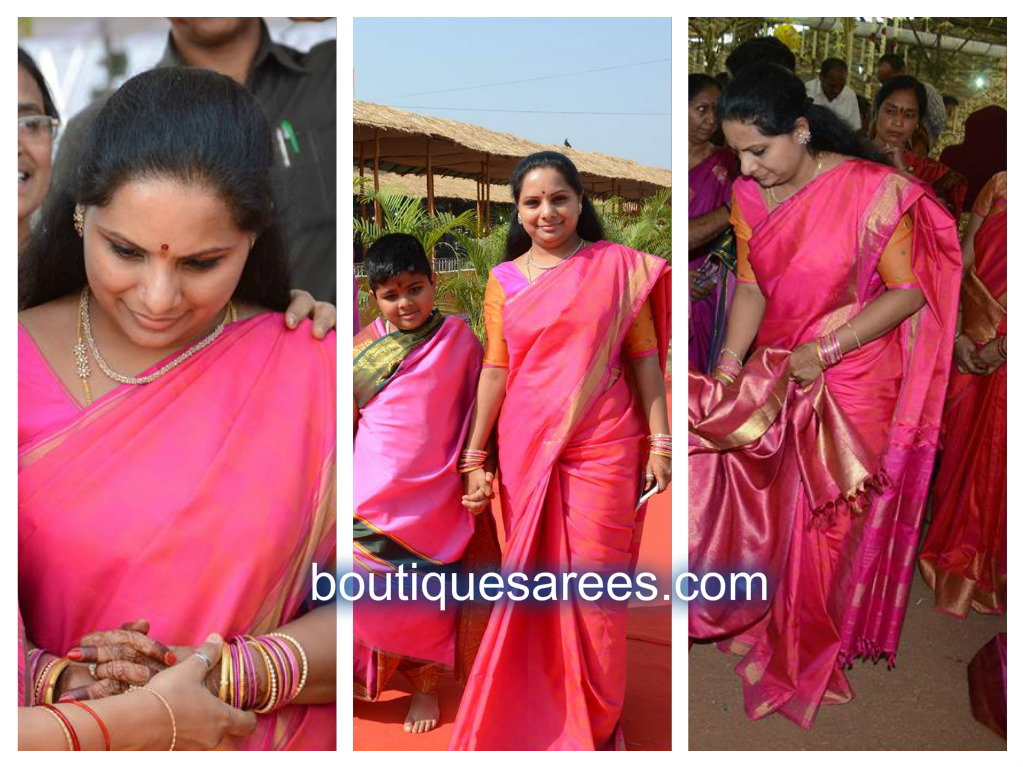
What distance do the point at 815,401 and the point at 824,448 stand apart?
0.47 ft

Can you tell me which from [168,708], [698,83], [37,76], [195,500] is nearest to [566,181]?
[698,83]

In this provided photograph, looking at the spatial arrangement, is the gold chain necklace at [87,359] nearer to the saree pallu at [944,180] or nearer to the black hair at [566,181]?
the black hair at [566,181]

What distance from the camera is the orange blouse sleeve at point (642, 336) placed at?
2.88m

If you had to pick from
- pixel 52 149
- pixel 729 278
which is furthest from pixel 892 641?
pixel 52 149

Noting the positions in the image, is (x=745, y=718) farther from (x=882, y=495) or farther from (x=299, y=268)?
(x=299, y=268)

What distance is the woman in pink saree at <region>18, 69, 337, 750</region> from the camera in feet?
8.41

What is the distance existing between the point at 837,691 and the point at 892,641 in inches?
9.0

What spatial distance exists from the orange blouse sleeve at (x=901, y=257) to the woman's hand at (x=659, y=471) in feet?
2.81

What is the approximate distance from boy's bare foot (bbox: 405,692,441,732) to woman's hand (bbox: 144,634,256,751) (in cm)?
60

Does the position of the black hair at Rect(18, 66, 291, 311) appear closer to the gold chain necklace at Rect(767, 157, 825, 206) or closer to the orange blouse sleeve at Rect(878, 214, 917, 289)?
the gold chain necklace at Rect(767, 157, 825, 206)

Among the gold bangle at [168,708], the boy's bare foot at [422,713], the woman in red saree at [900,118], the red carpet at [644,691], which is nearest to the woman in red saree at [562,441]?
the red carpet at [644,691]

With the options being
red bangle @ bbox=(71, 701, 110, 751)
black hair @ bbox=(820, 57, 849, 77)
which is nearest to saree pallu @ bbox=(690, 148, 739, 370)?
black hair @ bbox=(820, 57, 849, 77)

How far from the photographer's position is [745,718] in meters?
3.06

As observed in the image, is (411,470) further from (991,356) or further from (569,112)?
(991,356)
